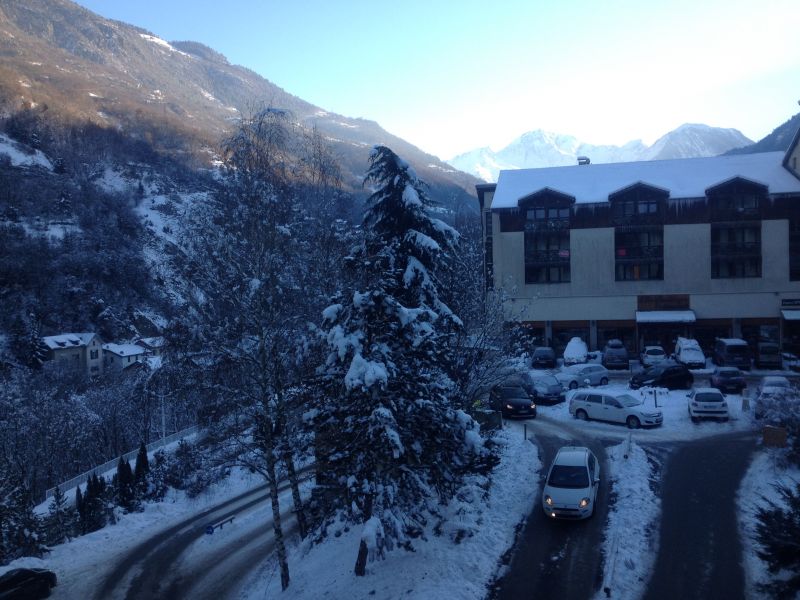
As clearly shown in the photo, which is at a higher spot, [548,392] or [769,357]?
[769,357]

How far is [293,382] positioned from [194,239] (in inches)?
162

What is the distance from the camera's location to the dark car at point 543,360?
39.2 metres

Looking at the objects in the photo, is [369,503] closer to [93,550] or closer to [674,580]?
[674,580]

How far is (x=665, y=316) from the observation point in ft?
141

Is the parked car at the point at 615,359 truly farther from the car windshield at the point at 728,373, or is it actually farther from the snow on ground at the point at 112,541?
the snow on ground at the point at 112,541

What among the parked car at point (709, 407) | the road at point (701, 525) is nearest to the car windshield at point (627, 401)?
the parked car at point (709, 407)

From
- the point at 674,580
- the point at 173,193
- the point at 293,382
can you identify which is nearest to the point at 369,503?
the point at 293,382

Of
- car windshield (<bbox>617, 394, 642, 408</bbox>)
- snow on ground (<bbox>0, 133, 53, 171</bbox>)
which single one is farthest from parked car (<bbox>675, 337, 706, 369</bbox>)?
snow on ground (<bbox>0, 133, 53, 171</bbox>)

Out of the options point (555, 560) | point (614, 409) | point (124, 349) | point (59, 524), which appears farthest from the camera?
point (124, 349)

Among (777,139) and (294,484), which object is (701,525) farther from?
(777,139)

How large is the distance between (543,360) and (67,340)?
223ft

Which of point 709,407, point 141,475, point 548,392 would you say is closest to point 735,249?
point 548,392

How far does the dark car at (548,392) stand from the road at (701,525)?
29.6 ft

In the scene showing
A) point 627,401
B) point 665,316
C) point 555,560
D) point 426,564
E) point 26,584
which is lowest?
point 26,584
